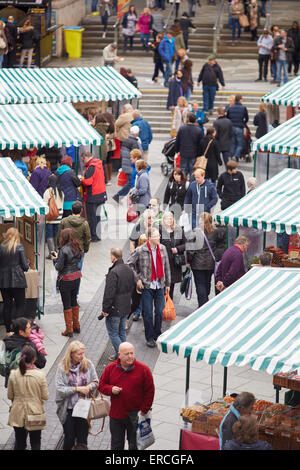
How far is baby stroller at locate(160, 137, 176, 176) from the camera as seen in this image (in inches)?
773

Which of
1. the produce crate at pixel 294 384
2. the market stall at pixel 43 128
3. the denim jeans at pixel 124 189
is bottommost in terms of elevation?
the denim jeans at pixel 124 189

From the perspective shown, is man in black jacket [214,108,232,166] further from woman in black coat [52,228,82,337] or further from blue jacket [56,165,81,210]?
woman in black coat [52,228,82,337]

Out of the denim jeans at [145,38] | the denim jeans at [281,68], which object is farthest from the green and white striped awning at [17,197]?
the denim jeans at [145,38]

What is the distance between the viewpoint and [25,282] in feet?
39.7

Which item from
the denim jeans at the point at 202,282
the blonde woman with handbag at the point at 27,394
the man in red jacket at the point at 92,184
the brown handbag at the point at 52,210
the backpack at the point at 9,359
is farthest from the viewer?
the man in red jacket at the point at 92,184

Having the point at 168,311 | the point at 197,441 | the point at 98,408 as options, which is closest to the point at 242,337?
the point at 197,441

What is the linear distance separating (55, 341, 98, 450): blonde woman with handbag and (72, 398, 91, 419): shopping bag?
0.19 ft

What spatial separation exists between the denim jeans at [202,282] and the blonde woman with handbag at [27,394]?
14.9 feet

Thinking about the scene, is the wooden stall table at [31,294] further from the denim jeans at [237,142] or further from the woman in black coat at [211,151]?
the denim jeans at [237,142]

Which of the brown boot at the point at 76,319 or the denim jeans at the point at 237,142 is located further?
the denim jeans at the point at 237,142

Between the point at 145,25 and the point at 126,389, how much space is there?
25376 mm

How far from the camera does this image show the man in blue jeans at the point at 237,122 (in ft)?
69.7
